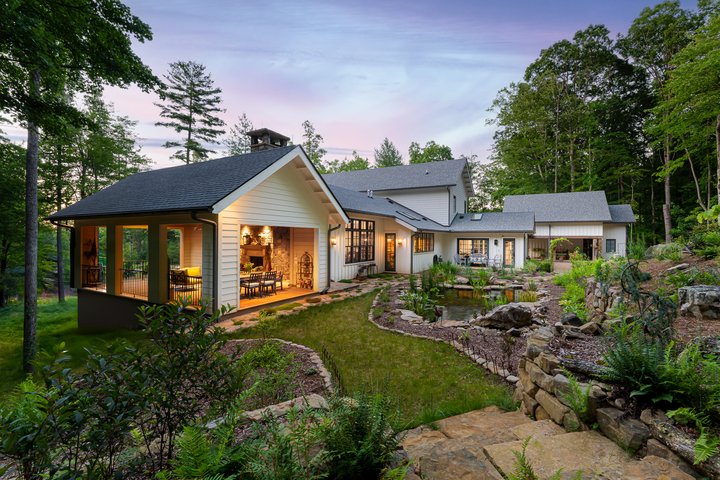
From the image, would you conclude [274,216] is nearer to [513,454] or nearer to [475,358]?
[475,358]

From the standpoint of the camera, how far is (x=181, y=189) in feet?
26.6

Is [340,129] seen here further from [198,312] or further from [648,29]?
[198,312]

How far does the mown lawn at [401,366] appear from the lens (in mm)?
3483

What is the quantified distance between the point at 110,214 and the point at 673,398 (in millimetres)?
10858

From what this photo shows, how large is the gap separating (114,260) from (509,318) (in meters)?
11.1

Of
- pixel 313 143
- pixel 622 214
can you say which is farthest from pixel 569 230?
pixel 313 143

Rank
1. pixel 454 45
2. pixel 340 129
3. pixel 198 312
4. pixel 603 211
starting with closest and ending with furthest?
pixel 198 312
pixel 454 45
pixel 603 211
pixel 340 129

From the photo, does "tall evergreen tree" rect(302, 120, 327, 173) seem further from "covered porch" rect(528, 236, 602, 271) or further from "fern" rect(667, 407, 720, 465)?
"fern" rect(667, 407, 720, 465)

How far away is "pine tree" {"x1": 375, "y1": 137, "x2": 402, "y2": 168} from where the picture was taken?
41656mm

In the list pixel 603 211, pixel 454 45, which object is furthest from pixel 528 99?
pixel 454 45

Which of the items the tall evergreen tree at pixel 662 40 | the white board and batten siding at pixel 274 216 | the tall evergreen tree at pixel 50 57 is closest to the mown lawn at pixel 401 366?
the white board and batten siding at pixel 274 216

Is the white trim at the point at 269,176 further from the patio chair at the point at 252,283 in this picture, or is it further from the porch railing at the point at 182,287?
the patio chair at the point at 252,283

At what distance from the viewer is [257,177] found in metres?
7.33

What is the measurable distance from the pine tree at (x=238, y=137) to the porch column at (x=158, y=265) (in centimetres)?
2497
